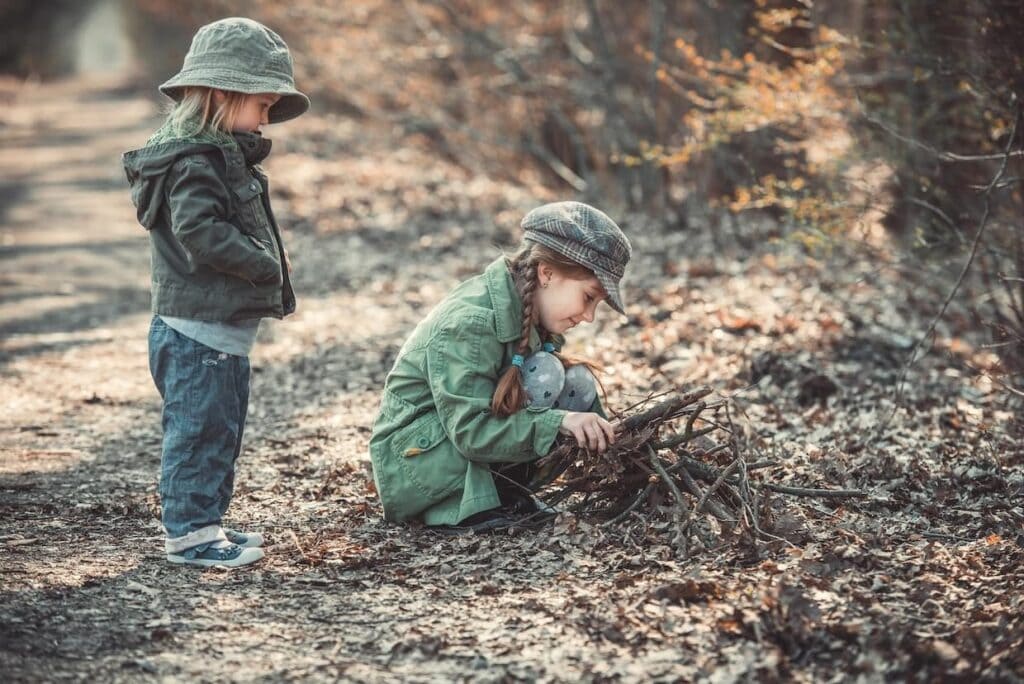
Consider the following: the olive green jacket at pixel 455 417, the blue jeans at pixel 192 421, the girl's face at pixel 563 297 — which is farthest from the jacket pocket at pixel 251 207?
the girl's face at pixel 563 297

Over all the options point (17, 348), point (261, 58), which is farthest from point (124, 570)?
point (17, 348)

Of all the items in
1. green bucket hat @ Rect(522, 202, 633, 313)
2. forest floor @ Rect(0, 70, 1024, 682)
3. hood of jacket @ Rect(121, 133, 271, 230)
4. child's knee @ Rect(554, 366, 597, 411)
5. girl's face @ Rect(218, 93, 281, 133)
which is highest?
girl's face @ Rect(218, 93, 281, 133)

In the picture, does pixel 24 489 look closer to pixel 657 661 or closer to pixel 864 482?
pixel 657 661

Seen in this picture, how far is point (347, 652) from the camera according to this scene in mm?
3320

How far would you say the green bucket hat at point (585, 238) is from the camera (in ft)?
13.2

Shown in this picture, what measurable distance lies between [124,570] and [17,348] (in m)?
4.48

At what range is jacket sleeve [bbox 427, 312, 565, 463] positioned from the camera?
4.04 m

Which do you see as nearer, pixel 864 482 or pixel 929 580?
pixel 929 580

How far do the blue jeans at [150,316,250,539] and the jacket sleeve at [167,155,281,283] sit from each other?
347mm

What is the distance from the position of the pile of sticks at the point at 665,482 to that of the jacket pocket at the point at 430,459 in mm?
338

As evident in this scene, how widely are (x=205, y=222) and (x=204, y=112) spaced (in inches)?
17.5

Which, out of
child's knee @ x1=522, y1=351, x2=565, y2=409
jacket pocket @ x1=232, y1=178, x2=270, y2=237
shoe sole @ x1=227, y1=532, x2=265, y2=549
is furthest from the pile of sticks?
jacket pocket @ x1=232, y1=178, x2=270, y2=237

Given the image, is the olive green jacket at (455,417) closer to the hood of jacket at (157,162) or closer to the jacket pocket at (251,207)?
the jacket pocket at (251,207)

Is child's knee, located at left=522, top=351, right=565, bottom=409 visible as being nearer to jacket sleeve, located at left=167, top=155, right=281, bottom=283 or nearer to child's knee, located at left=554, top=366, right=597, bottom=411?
child's knee, located at left=554, top=366, right=597, bottom=411
